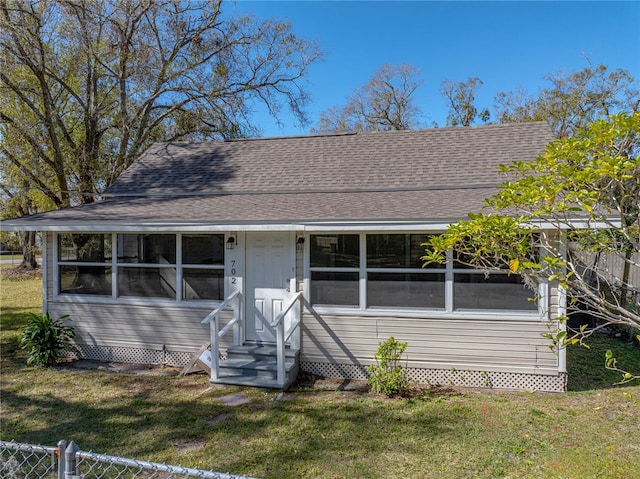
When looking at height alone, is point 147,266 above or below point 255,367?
above

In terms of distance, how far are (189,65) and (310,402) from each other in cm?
1601

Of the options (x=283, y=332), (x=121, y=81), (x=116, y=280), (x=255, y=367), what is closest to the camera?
(x=283, y=332)

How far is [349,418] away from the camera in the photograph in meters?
4.88

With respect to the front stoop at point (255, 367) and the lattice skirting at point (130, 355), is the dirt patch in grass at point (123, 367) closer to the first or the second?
the lattice skirting at point (130, 355)

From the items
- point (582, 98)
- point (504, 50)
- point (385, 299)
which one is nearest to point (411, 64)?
point (582, 98)

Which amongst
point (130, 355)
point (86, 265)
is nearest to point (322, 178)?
point (86, 265)

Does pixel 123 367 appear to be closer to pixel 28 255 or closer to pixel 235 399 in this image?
pixel 235 399

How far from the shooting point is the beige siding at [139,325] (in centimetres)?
688

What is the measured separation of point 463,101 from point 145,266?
2468 centimetres

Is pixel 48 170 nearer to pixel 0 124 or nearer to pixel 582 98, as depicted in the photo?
pixel 0 124

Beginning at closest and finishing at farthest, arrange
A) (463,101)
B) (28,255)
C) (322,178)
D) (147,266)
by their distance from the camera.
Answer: (147,266) < (322,178) < (28,255) < (463,101)

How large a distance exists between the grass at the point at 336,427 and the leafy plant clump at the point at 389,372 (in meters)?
0.18

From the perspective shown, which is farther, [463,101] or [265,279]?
[463,101]

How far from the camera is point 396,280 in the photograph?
20.4 ft
